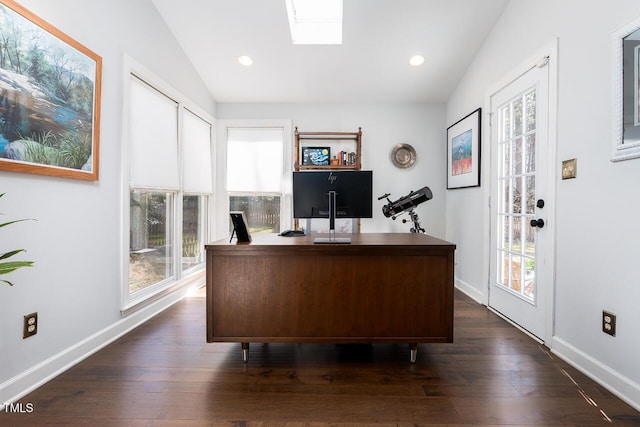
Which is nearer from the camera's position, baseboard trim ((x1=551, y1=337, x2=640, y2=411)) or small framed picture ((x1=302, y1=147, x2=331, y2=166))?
baseboard trim ((x1=551, y1=337, x2=640, y2=411))

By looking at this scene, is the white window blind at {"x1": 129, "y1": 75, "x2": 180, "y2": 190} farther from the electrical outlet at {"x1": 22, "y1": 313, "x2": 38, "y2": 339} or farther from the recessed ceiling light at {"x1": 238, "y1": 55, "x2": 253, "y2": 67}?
the electrical outlet at {"x1": 22, "y1": 313, "x2": 38, "y2": 339}

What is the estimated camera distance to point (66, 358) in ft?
6.92

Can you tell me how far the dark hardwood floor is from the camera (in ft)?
5.40

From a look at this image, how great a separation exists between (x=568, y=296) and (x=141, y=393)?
279cm

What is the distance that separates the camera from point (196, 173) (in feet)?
13.3

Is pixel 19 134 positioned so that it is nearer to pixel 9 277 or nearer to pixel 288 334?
pixel 9 277

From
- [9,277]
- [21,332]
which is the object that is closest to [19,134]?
[9,277]

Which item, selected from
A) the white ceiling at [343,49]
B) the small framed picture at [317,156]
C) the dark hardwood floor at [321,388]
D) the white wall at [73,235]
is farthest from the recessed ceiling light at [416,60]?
the dark hardwood floor at [321,388]

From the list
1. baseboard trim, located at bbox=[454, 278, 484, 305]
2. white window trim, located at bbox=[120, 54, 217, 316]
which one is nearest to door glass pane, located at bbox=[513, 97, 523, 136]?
baseboard trim, located at bbox=[454, 278, 484, 305]

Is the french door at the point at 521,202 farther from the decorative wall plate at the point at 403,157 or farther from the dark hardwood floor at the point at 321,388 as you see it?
the decorative wall plate at the point at 403,157

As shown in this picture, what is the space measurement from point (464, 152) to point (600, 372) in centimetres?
259

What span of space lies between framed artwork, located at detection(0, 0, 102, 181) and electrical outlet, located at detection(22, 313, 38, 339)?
83 cm

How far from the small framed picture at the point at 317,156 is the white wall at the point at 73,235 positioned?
7.11ft

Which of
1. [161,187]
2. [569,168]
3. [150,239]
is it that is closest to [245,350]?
[150,239]
